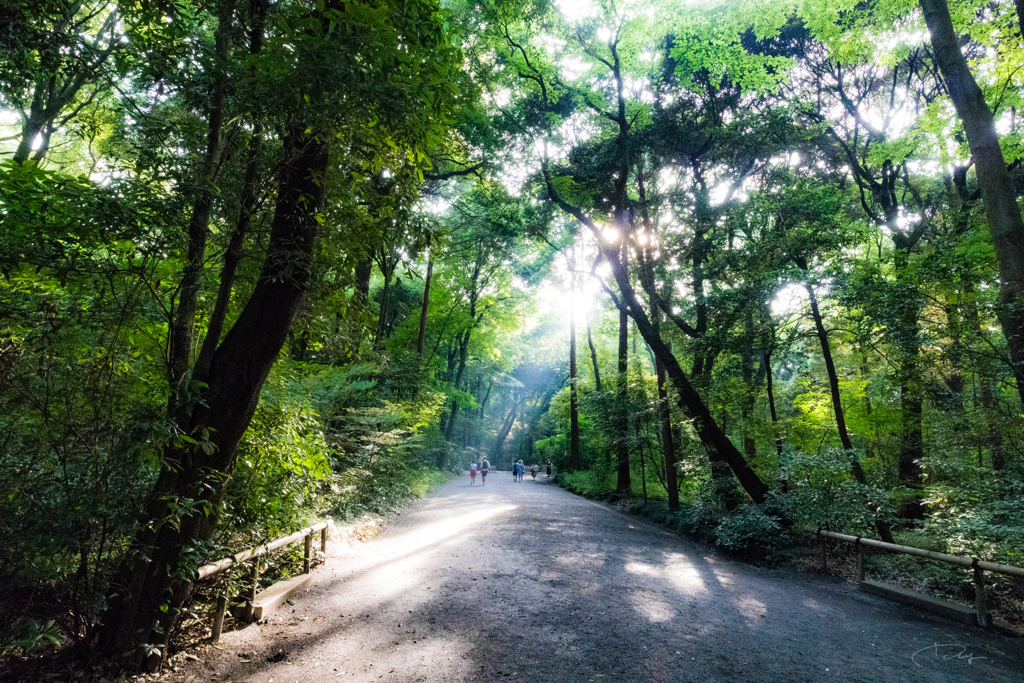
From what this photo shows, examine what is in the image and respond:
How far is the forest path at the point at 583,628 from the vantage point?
4.22 m

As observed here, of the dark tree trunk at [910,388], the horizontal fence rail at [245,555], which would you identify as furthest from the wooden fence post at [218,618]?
the dark tree trunk at [910,388]

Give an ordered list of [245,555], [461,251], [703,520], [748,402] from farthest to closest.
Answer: [461,251], [748,402], [703,520], [245,555]

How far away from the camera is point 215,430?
12.0 ft

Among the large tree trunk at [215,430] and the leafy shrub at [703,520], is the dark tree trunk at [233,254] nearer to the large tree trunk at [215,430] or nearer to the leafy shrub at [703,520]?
the large tree trunk at [215,430]

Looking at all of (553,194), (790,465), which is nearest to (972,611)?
(790,465)

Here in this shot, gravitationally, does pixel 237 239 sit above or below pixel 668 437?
above

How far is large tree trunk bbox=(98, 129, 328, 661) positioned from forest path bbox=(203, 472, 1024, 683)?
85cm

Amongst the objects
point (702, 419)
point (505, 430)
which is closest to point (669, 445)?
point (702, 419)

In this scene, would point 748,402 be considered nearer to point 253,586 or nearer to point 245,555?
point 253,586

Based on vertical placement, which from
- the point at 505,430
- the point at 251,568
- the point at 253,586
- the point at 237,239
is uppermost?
the point at 237,239

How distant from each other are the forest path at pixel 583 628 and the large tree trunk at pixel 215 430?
0.85 meters

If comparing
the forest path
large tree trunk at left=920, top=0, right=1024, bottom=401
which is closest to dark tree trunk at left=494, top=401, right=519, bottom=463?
the forest path

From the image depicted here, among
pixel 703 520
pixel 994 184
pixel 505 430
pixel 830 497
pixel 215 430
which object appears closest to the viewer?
pixel 215 430

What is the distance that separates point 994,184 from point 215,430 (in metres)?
9.94
